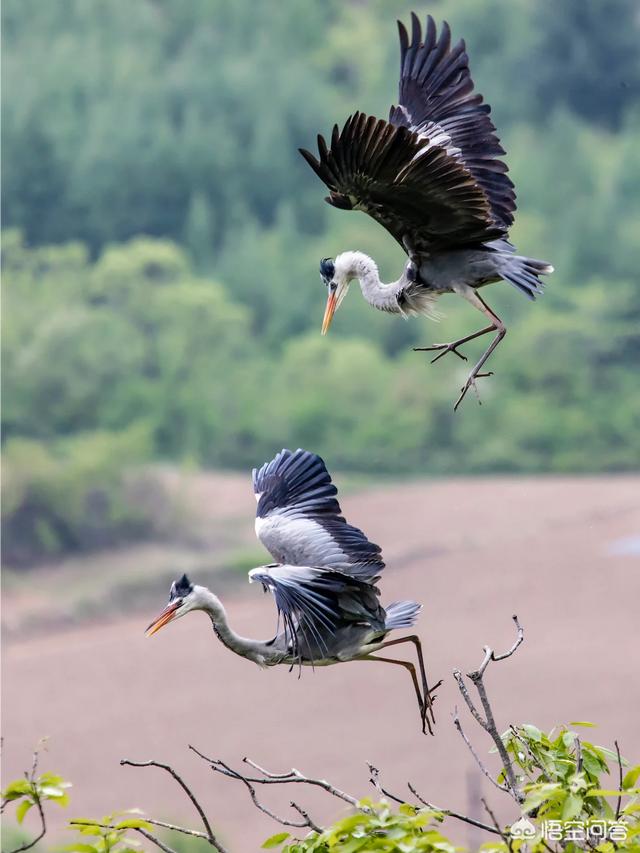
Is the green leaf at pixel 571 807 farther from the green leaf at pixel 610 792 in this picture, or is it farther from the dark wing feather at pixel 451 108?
the dark wing feather at pixel 451 108

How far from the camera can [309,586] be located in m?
4.61

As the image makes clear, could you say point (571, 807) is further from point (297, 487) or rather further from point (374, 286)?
point (374, 286)

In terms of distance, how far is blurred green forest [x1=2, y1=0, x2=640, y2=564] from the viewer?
112 ft

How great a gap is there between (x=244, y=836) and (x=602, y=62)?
2467cm

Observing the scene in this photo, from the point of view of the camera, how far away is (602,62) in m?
39.2

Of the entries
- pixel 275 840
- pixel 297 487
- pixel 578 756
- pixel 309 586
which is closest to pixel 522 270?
pixel 297 487

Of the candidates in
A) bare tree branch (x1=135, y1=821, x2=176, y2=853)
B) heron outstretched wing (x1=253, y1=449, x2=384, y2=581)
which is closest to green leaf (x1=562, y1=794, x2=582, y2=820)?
bare tree branch (x1=135, y1=821, x2=176, y2=853)

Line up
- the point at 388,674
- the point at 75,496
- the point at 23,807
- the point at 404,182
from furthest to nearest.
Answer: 1. the point at 75,496
2. the point at 388,674
3. the point at 404,182
4. the point at 23,807

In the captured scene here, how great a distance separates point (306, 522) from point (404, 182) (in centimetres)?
109

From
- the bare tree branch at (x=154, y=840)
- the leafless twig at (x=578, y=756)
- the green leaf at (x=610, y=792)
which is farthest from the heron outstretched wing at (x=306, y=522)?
the green leaf at (x=610, y=792)

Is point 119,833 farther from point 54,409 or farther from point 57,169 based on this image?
point 57,169

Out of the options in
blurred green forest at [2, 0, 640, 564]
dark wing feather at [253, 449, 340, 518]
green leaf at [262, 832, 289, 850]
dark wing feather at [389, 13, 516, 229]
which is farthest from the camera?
blurred green forest at [2, 0, 640, 564]

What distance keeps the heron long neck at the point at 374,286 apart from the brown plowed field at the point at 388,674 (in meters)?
15.4

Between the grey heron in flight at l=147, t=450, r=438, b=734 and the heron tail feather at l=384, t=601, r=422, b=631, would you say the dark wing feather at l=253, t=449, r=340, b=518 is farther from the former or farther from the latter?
the heron tail feather at l=384, t=601, r=422, b=631
